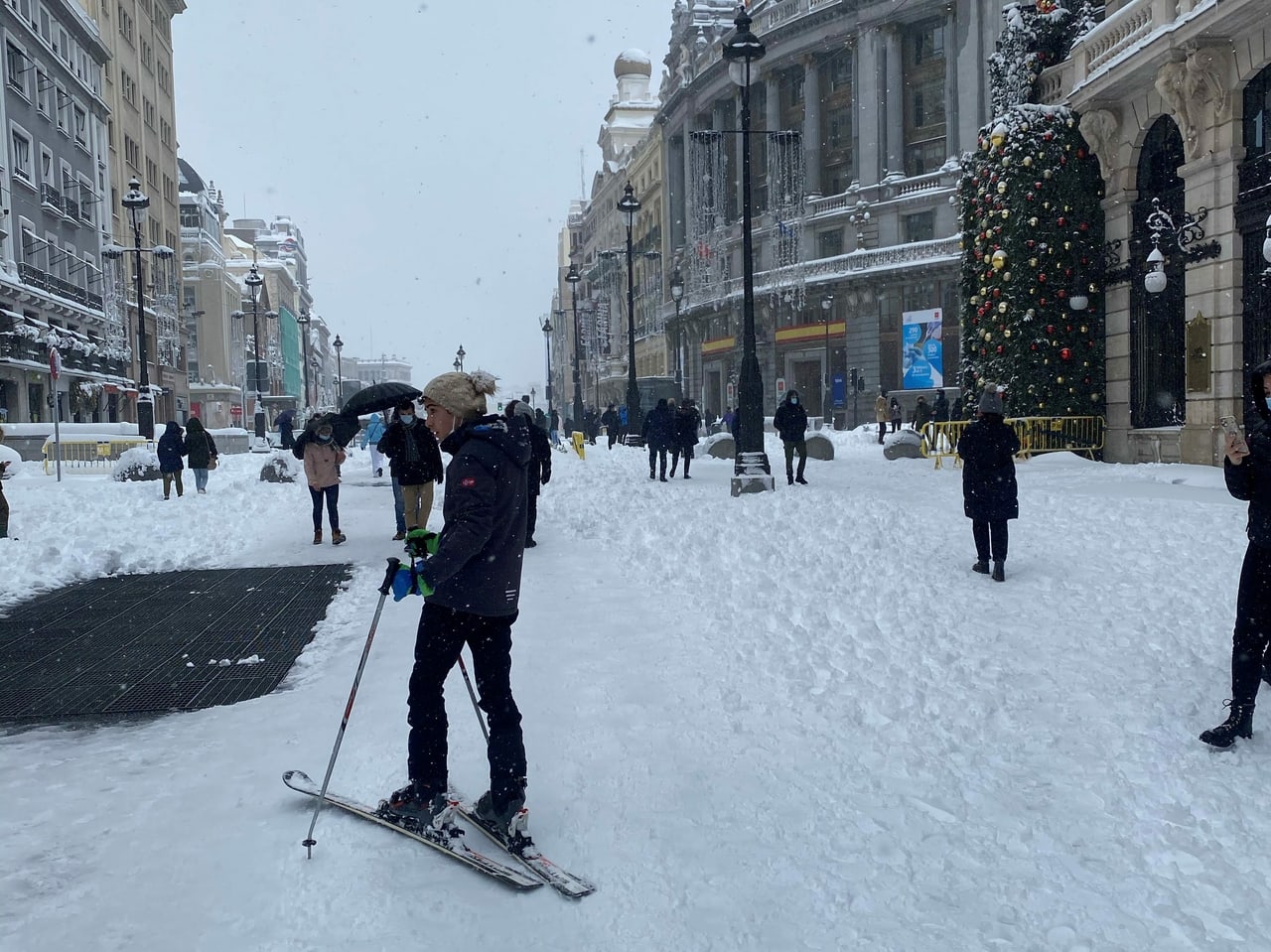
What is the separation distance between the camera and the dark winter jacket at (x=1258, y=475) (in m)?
4.78

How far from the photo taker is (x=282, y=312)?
139m

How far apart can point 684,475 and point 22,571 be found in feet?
43.5

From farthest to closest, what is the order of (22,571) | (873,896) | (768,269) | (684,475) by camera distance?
(768,269), (684,475), (22,571), (873,896)

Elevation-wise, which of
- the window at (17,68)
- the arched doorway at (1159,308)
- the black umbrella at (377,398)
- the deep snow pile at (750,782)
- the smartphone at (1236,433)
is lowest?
the deep snow pile at (750,782)

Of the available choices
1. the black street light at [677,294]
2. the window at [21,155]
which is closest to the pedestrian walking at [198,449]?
the window at [21,155]

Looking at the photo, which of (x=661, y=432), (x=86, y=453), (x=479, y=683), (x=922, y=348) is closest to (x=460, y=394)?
(x=479, y=683)

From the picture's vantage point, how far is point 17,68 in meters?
40.4

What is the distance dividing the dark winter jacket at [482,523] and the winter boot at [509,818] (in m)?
0.74

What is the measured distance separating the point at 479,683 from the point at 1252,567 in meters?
3.64

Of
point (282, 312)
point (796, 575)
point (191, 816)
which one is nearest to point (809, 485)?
point (796, 575)

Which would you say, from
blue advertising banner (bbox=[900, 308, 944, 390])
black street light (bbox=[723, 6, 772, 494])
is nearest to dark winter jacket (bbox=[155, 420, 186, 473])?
black street light (bbox=[723, 6, 772, 494])

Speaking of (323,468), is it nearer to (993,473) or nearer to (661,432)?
(993,473)

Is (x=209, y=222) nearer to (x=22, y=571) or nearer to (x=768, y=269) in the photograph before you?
(x=768, y=269)

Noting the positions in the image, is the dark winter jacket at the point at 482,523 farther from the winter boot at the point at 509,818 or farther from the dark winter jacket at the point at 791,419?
the dark winter jacket at the point at 791,419
